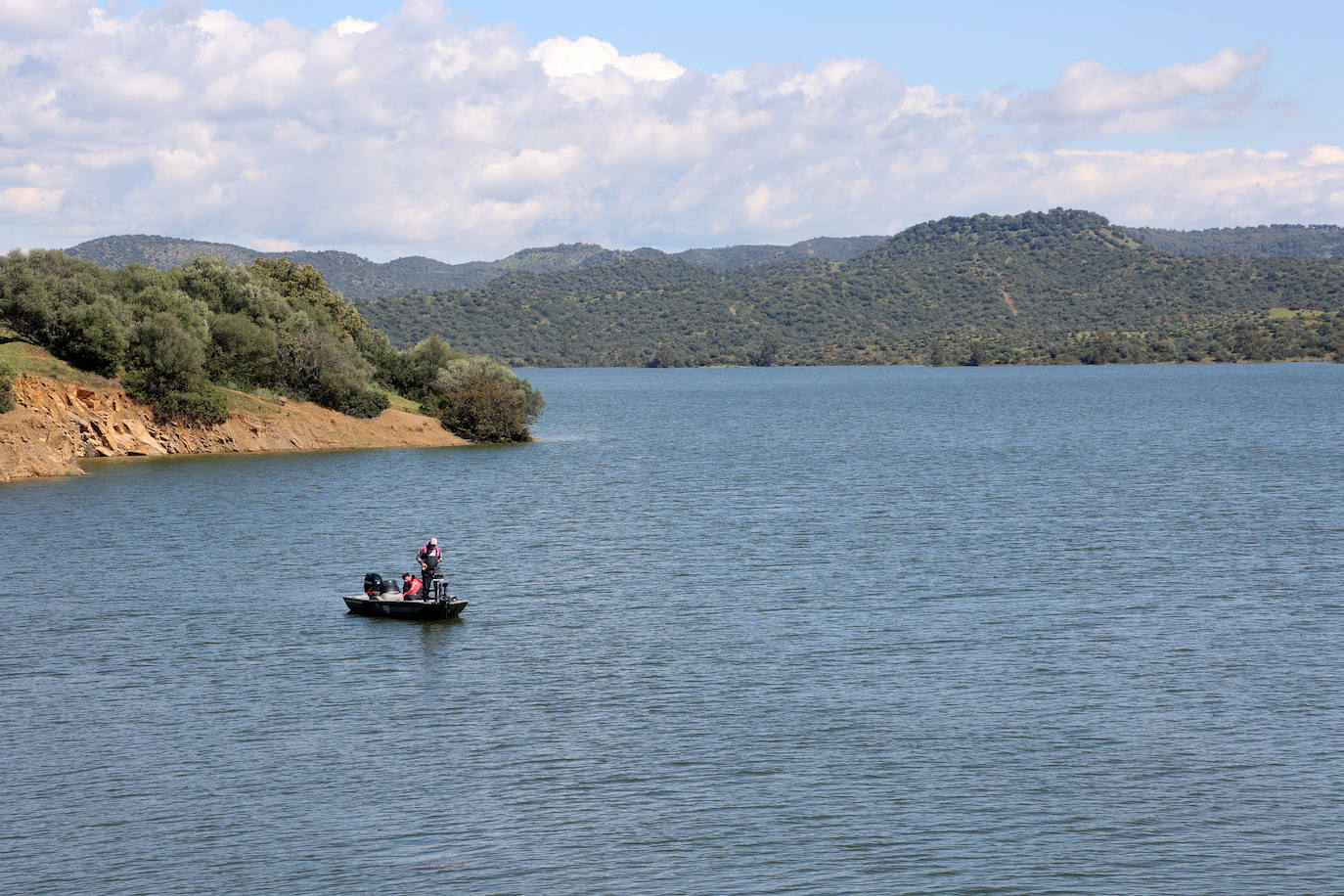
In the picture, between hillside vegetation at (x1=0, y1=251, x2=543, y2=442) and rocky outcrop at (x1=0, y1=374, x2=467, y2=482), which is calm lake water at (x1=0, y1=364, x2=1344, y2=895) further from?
hillside vegetation at (x1=0, y1=251, x2=543, y2=442)

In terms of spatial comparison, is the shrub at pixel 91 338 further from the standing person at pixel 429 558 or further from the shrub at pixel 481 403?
the standing person at pixel 429 558

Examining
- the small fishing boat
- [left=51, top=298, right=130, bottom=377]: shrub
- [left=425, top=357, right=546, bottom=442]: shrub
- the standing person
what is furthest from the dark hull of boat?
[left=425, top=357, right=546, bottom=442]: shrub

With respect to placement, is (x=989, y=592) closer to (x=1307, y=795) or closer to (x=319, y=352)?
(x=1307, y=795)

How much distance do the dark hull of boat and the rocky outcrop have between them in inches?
1449

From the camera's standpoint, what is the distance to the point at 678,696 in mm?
27703

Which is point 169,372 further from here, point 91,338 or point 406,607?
point 406,607

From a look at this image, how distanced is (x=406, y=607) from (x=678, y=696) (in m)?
11.0

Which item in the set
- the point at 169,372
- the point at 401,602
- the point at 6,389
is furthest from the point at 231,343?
the point at 401,602

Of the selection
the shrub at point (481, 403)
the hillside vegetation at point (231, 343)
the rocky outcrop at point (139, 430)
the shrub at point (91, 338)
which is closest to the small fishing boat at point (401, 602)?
the rocky outcrop at point (139, 430)

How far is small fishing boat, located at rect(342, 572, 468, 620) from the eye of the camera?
116 feet

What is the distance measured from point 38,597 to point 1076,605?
30058 mm

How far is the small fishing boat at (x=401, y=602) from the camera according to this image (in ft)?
116

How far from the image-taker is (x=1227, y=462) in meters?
75.9

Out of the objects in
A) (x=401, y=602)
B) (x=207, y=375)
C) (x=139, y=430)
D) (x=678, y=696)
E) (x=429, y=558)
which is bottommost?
(x=678, y=696)
